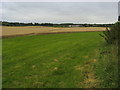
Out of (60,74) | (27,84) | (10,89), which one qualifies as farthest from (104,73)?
(10,89)

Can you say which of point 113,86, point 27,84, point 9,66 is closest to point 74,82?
point 113,86

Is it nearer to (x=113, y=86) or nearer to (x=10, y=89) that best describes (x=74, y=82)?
(x=113, y=86)

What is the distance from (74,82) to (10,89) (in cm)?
239

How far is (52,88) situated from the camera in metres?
5.40

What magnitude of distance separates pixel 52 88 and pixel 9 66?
3.89m

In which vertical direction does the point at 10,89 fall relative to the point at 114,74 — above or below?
below

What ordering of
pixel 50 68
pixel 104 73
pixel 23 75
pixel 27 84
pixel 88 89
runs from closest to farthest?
pixel 88 89 → pixel 27 84 → pixel 104 73 → pixel 23 75 → pixel 50 68

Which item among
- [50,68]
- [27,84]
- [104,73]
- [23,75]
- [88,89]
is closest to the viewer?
[88,89]

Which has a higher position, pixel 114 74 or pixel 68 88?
pixel 114 74

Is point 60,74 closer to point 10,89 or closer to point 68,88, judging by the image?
point 68,88

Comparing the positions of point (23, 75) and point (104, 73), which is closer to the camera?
point (104, 73)

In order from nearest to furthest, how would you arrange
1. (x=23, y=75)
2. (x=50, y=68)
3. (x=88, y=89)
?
(x=88, y=89) → (x=23, y=75) → (x=50, y=68)

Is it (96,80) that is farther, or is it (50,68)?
(50,68)

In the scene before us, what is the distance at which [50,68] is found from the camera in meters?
7.89
